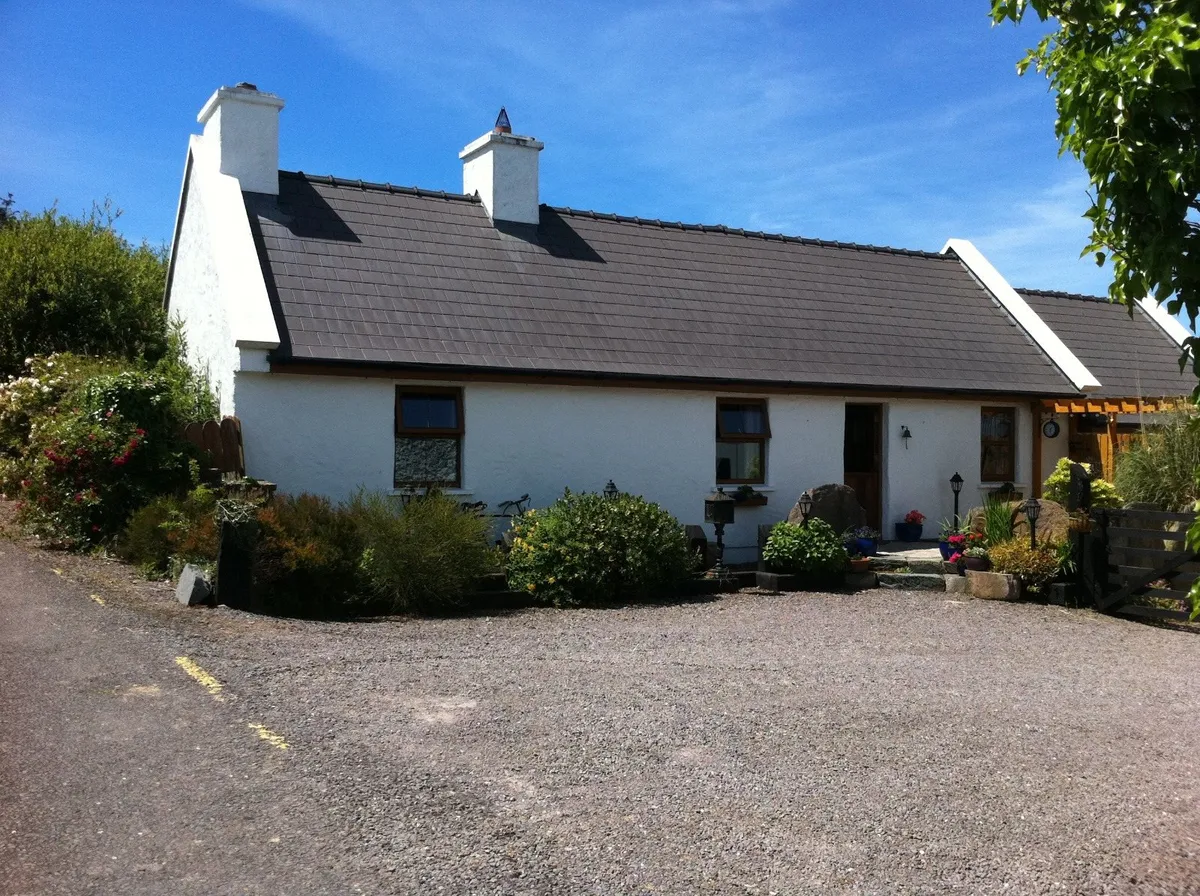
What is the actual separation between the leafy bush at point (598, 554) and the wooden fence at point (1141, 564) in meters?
4.82

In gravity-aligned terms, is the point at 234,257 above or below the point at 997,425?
above

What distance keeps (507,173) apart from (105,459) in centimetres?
829

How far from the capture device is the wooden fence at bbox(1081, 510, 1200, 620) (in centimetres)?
1185

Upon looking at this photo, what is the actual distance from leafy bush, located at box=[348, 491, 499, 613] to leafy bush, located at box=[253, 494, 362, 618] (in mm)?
168

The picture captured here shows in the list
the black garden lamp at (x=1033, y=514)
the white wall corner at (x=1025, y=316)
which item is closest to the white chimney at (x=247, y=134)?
the black garden lamp at (x=1033, y=514)

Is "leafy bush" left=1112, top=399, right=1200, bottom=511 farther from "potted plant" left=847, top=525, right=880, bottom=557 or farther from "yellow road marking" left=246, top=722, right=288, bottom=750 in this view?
"yellow road marking" left=246, top=722, right=288, bottom=750

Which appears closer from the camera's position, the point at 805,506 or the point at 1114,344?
the point at 805,506

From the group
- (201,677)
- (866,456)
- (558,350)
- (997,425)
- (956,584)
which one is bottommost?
(201,677)

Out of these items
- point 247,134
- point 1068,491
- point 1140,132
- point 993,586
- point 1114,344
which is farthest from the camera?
point 1114,344

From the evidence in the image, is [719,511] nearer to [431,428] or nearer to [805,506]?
[805,506]

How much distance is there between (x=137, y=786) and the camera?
536cm

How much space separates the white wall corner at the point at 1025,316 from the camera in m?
19.3

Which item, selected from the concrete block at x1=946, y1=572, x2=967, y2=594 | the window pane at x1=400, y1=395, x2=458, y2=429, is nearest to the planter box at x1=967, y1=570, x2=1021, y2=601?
the concrete block at x1=946, y1=572, x2=967, y2=594

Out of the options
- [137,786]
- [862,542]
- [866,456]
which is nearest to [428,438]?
[862,542]
